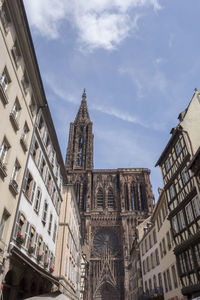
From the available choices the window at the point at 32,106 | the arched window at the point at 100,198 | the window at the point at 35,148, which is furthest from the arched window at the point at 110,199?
the window at the point at 32,106

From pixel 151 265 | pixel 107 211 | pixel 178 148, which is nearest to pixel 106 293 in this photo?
pixel 107 211

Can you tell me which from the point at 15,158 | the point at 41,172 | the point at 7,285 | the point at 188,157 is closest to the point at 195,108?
the point at 188,157

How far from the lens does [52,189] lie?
1925 cm

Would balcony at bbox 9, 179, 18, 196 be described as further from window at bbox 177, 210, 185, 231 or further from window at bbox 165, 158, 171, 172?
window at bbox 165, 158, 171, 172

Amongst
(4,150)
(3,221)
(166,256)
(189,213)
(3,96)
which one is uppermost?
(3,96)

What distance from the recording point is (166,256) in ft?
63.3

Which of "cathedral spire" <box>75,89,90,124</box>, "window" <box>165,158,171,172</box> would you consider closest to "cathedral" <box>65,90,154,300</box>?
"cathedral spire" <box>75,89,90,124</box>

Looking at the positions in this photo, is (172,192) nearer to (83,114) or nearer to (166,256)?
(166,256)

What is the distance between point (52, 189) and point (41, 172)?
10.7 feet

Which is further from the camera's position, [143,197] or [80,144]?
→ [80,144]

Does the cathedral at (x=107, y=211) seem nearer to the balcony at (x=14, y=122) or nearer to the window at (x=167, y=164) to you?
the window at (x=167, y=164)

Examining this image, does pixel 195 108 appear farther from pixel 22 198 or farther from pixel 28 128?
pixel 22 198

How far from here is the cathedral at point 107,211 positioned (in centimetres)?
4724

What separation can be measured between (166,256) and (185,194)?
21.3 ft
